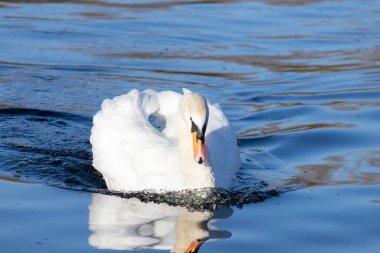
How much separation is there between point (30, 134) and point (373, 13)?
961cm

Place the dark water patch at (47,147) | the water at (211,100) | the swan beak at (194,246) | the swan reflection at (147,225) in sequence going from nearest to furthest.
A: the swan beak at (194,246), the swan reflection at (147,225), the water at (211,100), the dark water patch at (47,147)

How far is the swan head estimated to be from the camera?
8320mm

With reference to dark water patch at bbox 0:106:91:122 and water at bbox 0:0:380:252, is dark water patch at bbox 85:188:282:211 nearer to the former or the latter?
water at bbox 0:0:380:252

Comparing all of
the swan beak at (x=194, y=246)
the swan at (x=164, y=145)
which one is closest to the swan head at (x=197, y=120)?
the swan at (x=164, y=145)

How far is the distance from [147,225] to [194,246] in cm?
68

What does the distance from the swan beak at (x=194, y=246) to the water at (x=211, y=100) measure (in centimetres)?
7

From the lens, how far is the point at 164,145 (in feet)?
30.1

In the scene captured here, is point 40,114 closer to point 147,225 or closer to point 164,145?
point 164,145

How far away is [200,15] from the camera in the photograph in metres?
18.5

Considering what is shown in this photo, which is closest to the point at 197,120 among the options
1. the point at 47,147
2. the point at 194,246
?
the point at 194,246

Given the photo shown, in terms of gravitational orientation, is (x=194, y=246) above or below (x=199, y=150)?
below

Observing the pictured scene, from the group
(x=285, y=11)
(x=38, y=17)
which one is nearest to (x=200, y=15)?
(x=285, y=11)

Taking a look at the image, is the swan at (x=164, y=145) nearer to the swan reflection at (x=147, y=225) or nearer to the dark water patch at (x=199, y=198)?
the dark water patch at (x=199, y=198)

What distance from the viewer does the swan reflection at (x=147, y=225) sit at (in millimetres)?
7465
